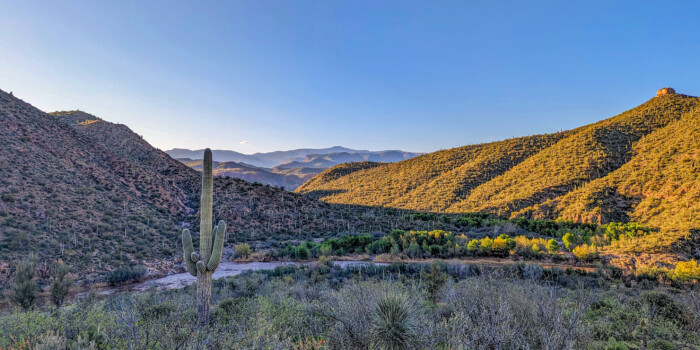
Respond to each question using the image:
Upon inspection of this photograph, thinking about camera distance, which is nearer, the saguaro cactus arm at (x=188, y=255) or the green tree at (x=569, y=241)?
the saguaro cactus arm at (x=188, y=255)

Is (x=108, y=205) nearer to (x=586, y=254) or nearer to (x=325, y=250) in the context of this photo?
(x=325, y=250)

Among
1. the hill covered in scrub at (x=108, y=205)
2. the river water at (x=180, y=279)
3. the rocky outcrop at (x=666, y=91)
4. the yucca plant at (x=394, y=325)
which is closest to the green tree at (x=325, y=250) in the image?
the river water at (x=180, y=279)

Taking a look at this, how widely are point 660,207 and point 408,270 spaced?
801 inches

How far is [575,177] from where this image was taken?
28609mm

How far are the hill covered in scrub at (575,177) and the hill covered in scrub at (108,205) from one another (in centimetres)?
1107

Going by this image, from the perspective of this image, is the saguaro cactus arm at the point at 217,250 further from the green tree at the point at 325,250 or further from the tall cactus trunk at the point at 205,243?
the green tree at the point at 325,250

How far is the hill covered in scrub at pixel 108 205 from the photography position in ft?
49.7

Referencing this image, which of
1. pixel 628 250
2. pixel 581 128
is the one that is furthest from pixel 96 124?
pixel 581 128

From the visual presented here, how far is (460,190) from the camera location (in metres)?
37.1

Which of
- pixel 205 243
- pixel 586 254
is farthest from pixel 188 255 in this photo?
pixel 586 254

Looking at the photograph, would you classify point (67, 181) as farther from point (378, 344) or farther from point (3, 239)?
point (378, 344)

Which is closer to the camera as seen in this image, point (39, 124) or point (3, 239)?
point (3, 239)

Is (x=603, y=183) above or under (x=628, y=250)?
above

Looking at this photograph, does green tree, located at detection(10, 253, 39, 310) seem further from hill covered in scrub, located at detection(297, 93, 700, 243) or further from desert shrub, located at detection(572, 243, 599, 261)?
hill covered in scrub, located at detection(297, 93, 700, 243)
